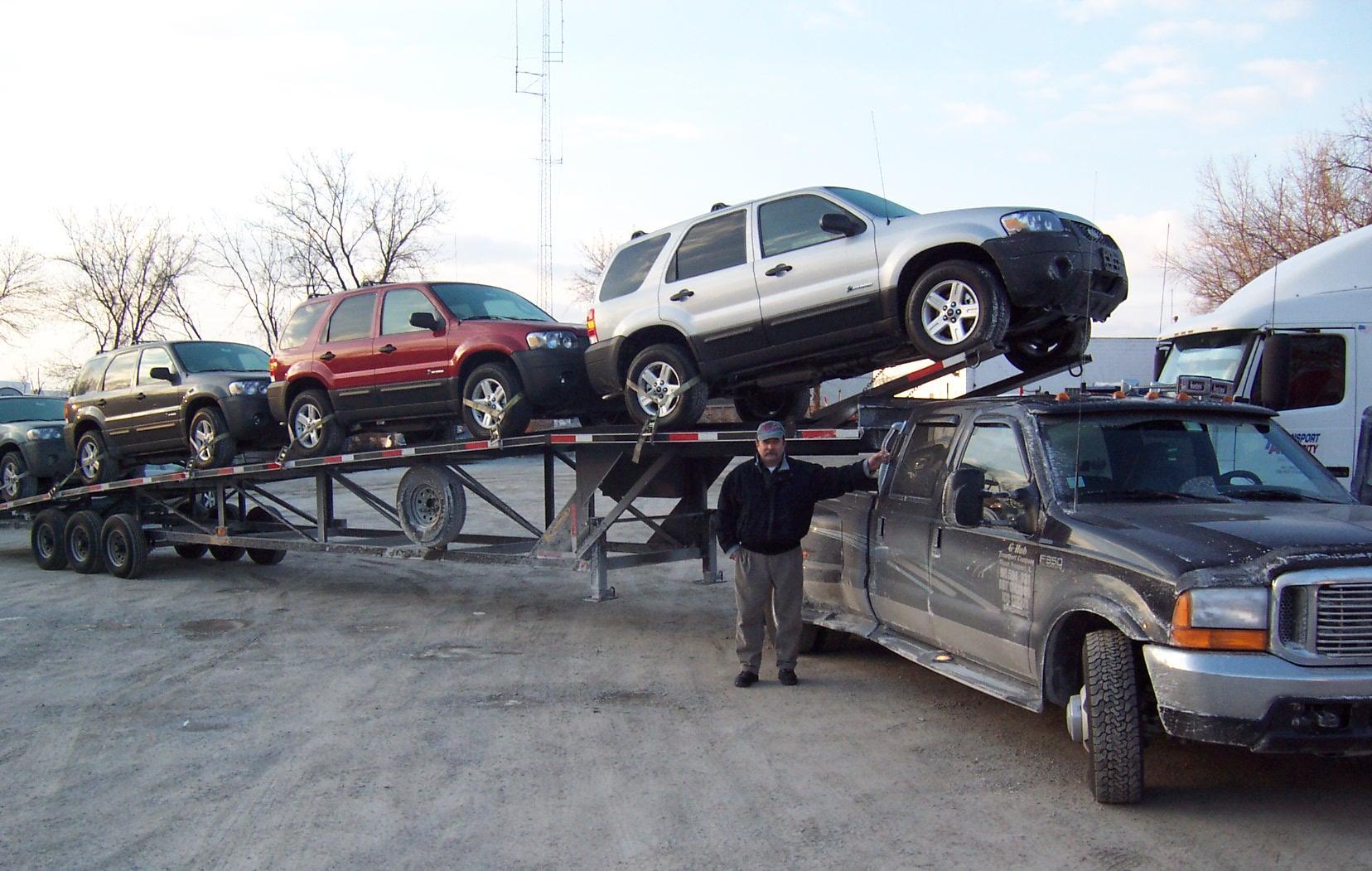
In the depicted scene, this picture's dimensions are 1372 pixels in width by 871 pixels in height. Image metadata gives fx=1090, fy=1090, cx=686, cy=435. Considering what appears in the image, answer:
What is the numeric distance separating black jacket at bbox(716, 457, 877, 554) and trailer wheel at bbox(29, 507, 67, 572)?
10.7 metres

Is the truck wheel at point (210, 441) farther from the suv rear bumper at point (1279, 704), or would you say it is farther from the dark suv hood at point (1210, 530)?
the suv rear bumper at point (1279, 704)

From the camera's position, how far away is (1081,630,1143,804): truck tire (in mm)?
4711

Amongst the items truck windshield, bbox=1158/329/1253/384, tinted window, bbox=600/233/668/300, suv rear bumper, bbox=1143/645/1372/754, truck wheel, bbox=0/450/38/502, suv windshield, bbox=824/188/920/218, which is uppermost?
suv windshield, bbox=824/188/920/218

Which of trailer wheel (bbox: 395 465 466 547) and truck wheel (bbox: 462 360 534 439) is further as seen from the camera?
trailer wheel (bbox: 395 465 466 547)

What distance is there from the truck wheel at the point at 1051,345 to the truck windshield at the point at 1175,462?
1.76 meters

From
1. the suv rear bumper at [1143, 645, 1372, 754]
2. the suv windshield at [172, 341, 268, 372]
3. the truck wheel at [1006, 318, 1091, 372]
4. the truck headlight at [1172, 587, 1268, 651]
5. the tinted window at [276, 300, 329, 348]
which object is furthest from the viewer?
the suv windshield at [172, 341, 268, 372]

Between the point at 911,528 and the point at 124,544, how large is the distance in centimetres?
1067

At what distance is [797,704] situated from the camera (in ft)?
22.7

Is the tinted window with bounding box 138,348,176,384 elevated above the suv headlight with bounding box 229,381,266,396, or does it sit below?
above

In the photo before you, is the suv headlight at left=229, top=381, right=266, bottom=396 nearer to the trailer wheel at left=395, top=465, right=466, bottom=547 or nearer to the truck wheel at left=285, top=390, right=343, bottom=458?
the truck wheel at left=285, top=390, right=343, bottom=458

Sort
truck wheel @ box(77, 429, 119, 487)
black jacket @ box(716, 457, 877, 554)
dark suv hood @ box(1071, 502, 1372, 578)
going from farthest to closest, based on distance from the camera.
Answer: truck wheel @ box(77, 429, 119, 487), black jacket @ box(716, 457, 877, 554), dark suv hood @ box(1071, 502, 1372, 578)

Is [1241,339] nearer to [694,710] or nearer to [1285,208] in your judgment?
[694,710]

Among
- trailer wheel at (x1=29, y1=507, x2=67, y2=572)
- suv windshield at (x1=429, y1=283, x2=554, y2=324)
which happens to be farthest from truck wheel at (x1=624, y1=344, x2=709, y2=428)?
trailer wheel at (x1=29, y1=507, x2=67, y2=572)

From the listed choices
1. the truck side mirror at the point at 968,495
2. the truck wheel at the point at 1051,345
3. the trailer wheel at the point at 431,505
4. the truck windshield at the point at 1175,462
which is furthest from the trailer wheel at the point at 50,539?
the truck windshield at the point at 1175,462
